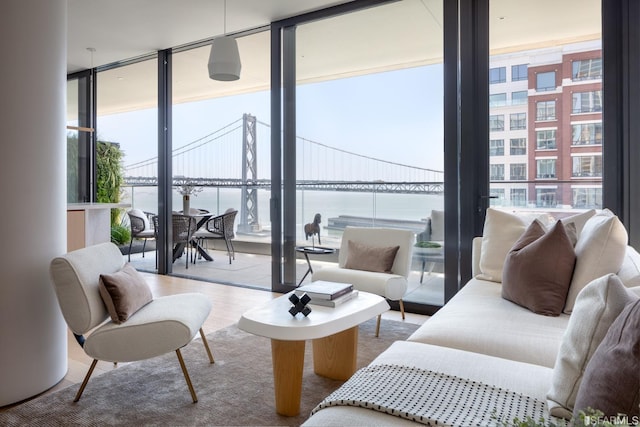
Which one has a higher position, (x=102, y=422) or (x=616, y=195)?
(x=616, y=195)

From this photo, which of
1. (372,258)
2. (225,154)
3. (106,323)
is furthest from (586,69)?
(225,154)

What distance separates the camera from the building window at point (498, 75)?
3.72 m

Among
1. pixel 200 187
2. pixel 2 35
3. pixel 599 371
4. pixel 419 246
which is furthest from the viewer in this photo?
pixel 200 187

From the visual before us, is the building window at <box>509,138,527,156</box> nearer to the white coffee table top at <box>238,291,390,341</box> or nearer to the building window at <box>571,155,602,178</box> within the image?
the building window at <box>571,155,602,178</box>

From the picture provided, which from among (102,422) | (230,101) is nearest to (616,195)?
(102,422)

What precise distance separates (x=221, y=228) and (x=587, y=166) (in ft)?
14.8

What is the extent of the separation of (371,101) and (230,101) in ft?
7.60

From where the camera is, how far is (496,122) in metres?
3.76

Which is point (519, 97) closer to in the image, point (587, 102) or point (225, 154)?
point (587, 102)

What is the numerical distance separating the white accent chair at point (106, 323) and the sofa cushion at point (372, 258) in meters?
1.68

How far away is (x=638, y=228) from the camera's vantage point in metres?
3.20

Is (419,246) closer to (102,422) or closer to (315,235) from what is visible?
(315,235)

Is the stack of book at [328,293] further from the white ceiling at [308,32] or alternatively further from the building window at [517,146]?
the white ceiling at [308,32]

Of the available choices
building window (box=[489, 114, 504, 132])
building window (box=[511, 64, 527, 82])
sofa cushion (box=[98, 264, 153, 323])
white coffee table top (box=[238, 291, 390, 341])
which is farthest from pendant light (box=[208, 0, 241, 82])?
building window (box=[511, 64, 527, 82])
